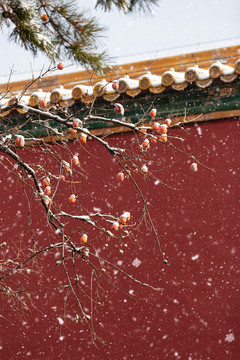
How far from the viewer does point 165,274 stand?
137 inches

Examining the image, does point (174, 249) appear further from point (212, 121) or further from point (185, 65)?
point (185, 65)

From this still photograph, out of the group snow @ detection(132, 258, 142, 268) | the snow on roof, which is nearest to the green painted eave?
the snow on roof

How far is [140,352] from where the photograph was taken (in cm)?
345

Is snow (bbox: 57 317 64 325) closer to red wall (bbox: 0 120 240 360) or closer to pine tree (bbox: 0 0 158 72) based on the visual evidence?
red wall (bbox: 0 120 240 360)

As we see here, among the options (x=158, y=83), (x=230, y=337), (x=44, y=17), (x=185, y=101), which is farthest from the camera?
(x=185, y=101)

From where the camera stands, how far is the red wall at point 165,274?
3.39 meters

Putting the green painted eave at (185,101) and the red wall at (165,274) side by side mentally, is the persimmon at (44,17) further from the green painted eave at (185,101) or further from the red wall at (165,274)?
the red wall at (165,274)

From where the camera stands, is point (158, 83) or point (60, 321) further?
point (60, 321)

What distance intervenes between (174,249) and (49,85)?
2135mm

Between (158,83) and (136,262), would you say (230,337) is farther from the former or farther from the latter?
(158,83)

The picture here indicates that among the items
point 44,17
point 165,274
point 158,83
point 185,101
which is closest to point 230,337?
point 165,274

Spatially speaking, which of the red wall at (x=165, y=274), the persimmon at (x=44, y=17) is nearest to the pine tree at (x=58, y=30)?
the persimmon at (x=44, y=17)

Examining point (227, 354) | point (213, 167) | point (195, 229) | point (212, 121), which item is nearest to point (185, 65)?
point (212, 121)

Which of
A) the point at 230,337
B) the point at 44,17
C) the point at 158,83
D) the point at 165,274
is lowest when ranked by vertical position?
the point at 230,337
